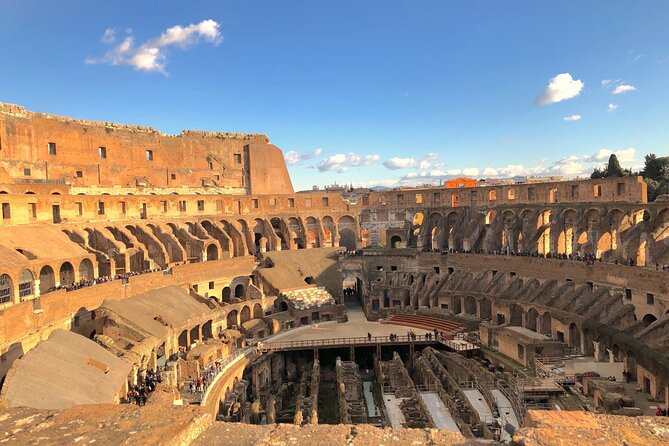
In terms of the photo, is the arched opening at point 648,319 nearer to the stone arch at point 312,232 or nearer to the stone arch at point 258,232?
the stone arch at point 312,232

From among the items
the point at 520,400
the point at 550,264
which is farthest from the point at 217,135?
the point at 520,400

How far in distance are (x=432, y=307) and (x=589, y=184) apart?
14.9 metres

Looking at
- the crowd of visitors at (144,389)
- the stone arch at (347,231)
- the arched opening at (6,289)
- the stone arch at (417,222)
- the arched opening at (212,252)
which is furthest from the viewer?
the stone arch at (347,231)

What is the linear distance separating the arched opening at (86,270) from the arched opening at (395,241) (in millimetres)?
28356

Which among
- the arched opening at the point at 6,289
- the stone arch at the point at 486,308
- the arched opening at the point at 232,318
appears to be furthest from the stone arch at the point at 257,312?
the stone arch at the point at 486,308

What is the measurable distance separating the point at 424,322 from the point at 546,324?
8.91 metres

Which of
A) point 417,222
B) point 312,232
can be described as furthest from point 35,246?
point 417,222

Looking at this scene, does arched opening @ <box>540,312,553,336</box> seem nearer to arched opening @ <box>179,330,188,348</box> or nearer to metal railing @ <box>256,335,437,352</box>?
metal railing @ <box>256,335,437,352</box>

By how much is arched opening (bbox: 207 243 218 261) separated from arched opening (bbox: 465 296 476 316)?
69.1ft

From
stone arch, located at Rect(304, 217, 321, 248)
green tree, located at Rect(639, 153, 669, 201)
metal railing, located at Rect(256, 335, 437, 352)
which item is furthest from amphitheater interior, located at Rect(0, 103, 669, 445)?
green tree, located at Rect(639, 153, 669, 201)

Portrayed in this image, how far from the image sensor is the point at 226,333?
98.1 ft

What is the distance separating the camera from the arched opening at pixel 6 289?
22.6 meters

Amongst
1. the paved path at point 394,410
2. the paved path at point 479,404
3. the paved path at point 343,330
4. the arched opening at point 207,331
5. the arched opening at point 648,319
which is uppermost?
the arched opening at point 648,319

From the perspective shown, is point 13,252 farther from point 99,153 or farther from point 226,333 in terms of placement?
point 99,153
